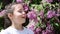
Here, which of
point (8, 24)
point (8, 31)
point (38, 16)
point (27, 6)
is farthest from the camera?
point (27, 6)

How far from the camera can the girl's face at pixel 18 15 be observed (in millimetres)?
2748

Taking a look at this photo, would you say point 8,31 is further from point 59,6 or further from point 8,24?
point 59,6

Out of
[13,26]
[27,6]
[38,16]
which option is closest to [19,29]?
[13,26]

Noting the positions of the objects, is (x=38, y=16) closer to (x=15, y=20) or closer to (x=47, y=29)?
(x=47, y=29)

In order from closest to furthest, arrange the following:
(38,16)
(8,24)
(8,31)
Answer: (8,31) < (8,24) < (38,16)

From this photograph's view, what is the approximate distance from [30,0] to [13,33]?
161cm

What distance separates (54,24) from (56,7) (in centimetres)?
26

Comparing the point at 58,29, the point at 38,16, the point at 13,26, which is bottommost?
the point at 58,29

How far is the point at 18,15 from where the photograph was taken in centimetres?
277

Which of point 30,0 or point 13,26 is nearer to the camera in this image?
point 13,26

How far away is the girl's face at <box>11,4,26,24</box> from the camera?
108 inches

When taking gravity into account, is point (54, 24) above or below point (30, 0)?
below

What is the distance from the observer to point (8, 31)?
2.76 metres

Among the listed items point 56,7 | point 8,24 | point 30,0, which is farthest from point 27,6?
point 8,24
